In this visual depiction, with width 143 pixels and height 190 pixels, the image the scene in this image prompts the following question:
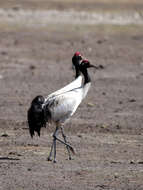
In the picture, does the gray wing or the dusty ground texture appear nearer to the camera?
the dusty ground texture

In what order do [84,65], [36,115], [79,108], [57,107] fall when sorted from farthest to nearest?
1. [79,108]
2. [84,65]
3. [57,107]
4. [36,115]

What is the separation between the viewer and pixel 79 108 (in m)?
14.9

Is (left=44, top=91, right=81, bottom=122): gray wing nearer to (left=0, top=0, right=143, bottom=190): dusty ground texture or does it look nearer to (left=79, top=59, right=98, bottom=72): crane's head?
(left=79, top=59, right=98, bottom=72): crane's head

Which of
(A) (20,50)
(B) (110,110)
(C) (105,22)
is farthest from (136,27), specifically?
(B) (110,110)

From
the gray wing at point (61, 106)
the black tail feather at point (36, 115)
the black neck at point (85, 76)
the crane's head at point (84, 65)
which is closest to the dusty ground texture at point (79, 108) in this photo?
the black tail feather at point (36, 115)

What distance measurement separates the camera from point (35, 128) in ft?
35.5

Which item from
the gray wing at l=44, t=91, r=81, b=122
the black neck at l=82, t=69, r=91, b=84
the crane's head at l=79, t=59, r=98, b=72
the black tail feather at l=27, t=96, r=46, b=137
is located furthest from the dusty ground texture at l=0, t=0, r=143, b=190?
the crane's head at l=79, t=59, r=98, b=72

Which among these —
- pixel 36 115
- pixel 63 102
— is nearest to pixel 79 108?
pixel 63 102

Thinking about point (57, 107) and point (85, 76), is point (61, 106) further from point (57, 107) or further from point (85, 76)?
point (85, 76)

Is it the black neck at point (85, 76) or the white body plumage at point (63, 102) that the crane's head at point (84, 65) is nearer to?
the black neck at point (85, 76)

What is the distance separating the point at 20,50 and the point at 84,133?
1119cm

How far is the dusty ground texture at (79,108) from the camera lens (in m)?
9.88

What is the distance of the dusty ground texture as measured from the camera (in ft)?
32.4

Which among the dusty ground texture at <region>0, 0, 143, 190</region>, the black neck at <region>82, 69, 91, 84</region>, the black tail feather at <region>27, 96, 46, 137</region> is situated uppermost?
the black neck at <region>82, 69, 91, 84</region>
